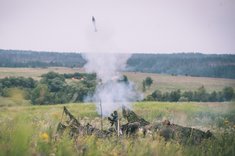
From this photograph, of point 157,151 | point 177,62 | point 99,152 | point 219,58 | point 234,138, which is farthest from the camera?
point 177,62

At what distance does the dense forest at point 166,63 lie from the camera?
145712 mm

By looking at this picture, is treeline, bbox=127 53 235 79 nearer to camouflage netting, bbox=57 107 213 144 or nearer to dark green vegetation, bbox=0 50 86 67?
dark green vegetation, bbox=0 50 86 67

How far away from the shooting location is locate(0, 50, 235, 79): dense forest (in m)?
146

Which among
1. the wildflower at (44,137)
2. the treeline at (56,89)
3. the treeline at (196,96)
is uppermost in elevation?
the wildflower at (44,137)


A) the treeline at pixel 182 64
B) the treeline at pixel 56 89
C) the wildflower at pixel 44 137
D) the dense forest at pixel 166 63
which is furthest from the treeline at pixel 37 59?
the wildflower at pixel 44 137

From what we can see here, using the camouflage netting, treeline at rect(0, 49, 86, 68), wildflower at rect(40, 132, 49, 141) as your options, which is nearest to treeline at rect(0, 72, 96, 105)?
the camouflage netting

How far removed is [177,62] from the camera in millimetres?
161125

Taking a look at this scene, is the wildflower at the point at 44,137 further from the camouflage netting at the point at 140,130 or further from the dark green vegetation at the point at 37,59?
the dark green vegetation at the point at 37,59

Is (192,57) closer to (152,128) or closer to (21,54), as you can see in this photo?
(21,54)

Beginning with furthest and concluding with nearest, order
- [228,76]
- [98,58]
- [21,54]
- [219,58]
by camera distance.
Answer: [21,54] < [219,58] < [228,76] < [98,58]

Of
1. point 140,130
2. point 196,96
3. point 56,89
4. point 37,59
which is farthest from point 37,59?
point 140,130

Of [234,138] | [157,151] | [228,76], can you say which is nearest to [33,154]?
[157,151]

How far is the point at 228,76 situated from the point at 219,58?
15198 millimetres

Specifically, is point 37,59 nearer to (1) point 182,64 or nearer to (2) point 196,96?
(1) point 182,64
